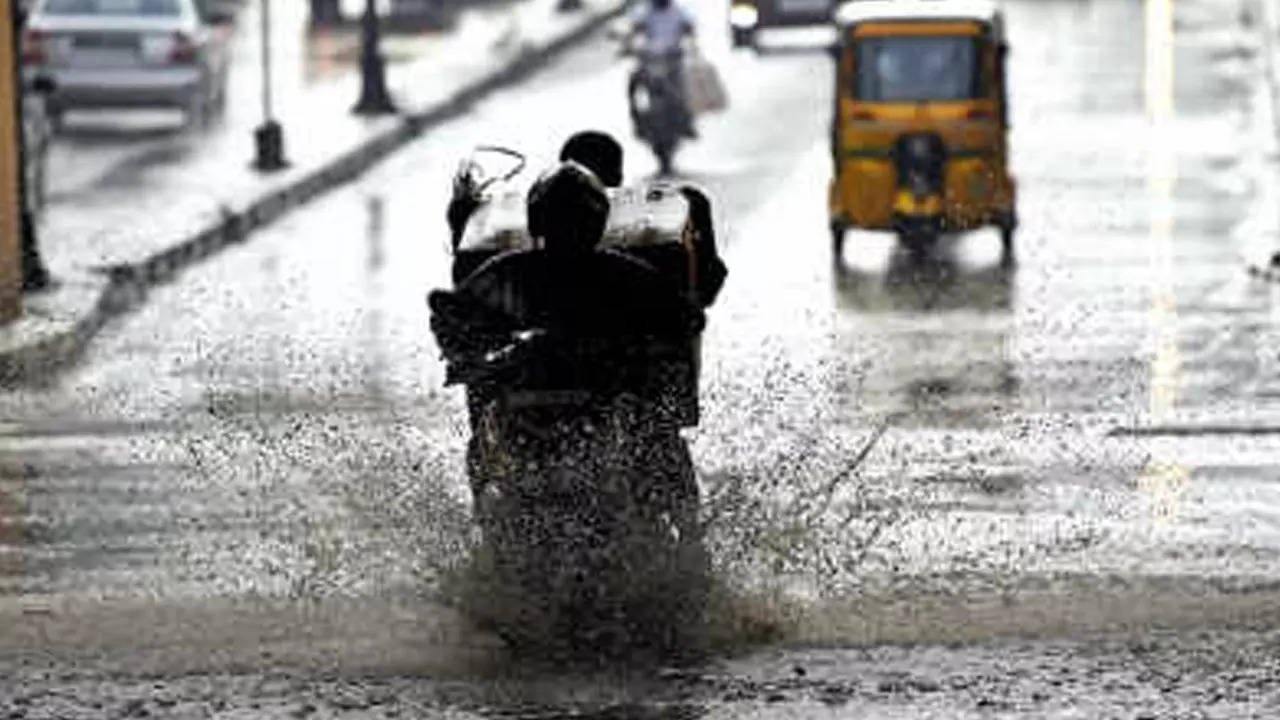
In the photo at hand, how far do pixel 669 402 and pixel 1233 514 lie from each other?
3442 mm

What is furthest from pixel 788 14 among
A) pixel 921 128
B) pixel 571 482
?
pixel 571 482

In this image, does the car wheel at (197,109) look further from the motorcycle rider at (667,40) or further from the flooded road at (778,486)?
the flooded road at (778,486)

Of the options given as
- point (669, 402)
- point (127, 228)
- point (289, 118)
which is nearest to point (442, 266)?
point (127, 228)

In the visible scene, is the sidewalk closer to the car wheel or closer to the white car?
the car wheel

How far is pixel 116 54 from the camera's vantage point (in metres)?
40.9

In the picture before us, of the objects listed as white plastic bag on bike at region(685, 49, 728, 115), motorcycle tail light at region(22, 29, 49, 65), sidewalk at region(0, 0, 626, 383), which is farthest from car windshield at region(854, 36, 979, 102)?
motorcycle tail light at region(22, 29, 49, 65)

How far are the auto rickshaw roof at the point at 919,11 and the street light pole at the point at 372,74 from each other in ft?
35.9

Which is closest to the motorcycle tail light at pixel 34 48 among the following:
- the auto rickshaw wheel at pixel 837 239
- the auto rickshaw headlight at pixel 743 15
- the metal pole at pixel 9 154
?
the auto rickshaw headlight at pixel 743 15

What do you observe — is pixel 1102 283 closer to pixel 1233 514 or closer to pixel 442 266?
pixel 442 266

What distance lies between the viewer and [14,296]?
25.9 meters

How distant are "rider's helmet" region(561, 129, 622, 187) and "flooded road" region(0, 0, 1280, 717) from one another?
51.0 inches

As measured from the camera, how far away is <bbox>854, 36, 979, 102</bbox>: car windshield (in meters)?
30.6

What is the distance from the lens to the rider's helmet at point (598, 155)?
16375 millimetres

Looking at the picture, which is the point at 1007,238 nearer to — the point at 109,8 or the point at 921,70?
the point at 921,70
